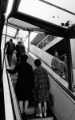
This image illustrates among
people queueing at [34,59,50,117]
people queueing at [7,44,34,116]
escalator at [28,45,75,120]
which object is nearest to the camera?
escalator at [28,45,75,120]

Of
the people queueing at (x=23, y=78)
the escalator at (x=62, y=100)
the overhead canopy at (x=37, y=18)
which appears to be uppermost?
the overhead canopy at (x=37, y=18)

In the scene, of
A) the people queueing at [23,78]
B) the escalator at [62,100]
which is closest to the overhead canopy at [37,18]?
the people queueing at [23,78]

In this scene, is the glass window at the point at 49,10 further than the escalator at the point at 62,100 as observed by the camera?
Yes

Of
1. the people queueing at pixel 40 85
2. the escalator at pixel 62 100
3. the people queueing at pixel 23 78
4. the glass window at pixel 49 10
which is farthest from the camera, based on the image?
the glass window at pixel 49 10

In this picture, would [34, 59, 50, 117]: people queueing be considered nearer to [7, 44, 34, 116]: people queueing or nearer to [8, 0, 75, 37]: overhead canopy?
[7, 44, 34, 116]: people queueing

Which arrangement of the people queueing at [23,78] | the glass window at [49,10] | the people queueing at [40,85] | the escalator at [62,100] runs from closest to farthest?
the escalator at [62,100] < the people queueing at [23,78] < the people queueing at [40,85] < the glass window at [49,10]

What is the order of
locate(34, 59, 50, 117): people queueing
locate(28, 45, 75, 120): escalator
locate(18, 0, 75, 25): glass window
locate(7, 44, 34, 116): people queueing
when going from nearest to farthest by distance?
locate(28, 45, 75, 120): escalator
locate(7, 44, 34, 116): people queueing
locate(34, 59, 50, 117): people queueing
locate(18, 0, 75, 25): glass window

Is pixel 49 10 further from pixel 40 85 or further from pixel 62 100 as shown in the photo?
pixel 62 100

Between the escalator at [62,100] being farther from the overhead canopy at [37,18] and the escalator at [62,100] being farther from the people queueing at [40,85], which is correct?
the overhead canopy at [37,18]

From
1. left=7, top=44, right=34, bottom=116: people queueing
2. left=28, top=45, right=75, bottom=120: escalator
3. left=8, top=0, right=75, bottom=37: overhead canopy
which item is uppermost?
left=8, top=0, right=75, bottom=37: overhead canopy

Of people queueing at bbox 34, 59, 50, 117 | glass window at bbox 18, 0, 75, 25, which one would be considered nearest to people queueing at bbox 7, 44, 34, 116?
people queueing at bbox 34, 59, 50, 117

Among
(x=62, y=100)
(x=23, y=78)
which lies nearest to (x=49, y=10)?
(x=23, y=78)

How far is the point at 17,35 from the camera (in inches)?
433

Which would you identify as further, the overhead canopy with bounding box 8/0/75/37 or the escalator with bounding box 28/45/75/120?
the overhead canopy with bounding box 8/0/75/37
